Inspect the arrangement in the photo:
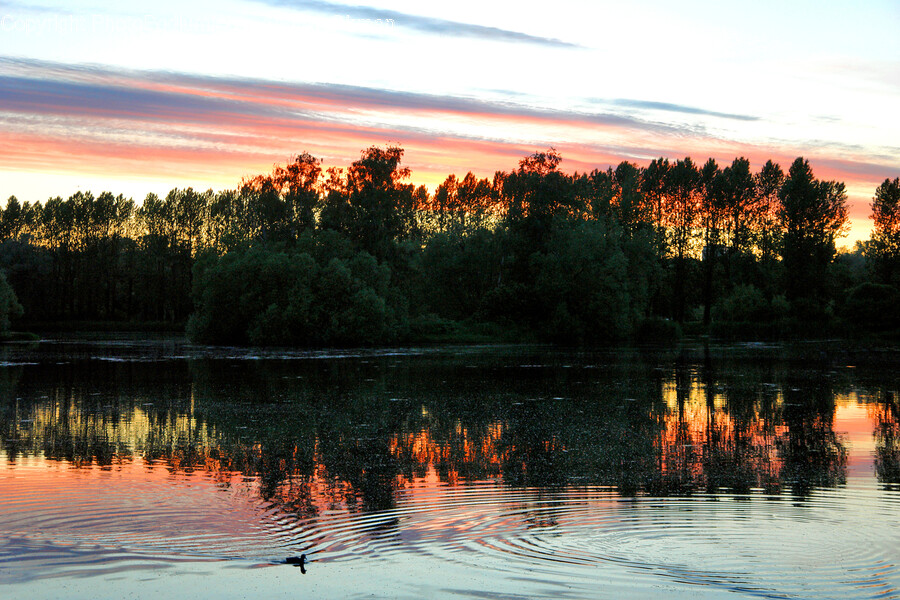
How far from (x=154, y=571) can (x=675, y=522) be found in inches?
223

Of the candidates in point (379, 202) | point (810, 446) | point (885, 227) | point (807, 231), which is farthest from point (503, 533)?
point (885, 227)

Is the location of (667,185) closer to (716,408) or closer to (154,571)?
(716,408)

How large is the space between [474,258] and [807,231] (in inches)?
1281

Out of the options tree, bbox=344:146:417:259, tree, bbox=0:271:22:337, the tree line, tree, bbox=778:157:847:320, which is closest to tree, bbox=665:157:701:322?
the tree line

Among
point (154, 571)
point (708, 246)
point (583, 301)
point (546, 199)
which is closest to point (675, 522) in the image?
point (154, 571)

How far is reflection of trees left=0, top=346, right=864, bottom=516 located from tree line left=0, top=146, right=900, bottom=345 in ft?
106

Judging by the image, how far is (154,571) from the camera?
7.89m

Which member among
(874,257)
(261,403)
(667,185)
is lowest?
(261,403)

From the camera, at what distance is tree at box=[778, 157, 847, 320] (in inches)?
3177

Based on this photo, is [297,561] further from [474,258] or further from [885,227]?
[885,227]

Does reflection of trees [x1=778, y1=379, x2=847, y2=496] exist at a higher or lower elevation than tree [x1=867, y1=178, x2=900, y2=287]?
lower

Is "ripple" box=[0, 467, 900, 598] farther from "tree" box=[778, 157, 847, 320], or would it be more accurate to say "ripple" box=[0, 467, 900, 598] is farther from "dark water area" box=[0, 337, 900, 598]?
"tree" box=[778, 157, 847, 320]

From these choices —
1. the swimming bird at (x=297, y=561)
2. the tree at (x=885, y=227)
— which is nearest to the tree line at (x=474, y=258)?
the tree at (x=885, y=227)

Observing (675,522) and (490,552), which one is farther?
(675,522)
